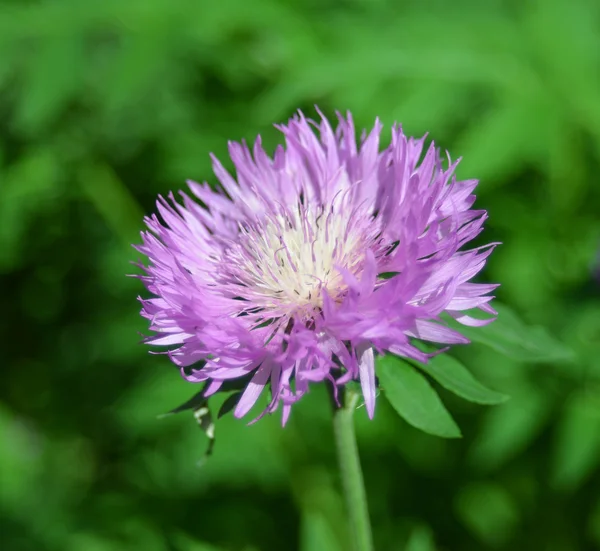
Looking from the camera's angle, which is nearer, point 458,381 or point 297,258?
point 458,381

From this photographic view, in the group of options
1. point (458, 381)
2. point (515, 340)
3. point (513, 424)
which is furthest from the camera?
point (513, 424)

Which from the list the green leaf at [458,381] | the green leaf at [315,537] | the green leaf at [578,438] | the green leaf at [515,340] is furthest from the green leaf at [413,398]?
the green leaf at [578,438]

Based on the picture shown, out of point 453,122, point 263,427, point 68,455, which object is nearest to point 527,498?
point 263,427

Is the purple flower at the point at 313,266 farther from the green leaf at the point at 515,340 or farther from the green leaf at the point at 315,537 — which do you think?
the green leaf at the point at 315,537

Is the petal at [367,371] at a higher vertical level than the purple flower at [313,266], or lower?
lower

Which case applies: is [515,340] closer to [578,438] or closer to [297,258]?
[297,258]

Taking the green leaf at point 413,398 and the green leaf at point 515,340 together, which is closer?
the green leaf at point 413,398

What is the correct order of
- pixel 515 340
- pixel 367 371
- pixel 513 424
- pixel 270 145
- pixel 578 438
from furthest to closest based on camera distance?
pixel 270 145 → pixel 513 424 → pixel 578 438 → pixel 515 340 → pixel 367 371

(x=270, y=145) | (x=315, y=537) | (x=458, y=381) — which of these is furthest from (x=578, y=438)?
(x=270, y=145)
